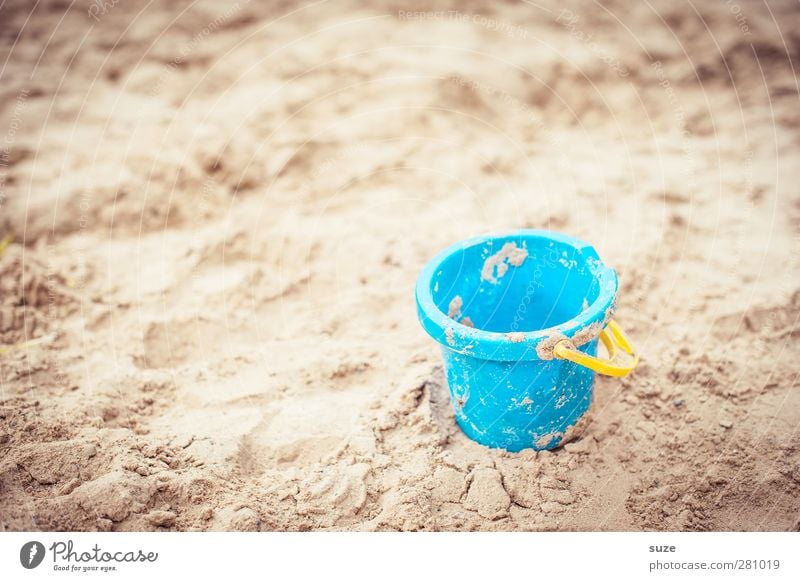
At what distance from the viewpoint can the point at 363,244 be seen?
2.80 meters

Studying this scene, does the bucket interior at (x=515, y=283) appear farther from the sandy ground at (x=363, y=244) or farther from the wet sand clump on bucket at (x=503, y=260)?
the sandy ground at (x=363, y=244)

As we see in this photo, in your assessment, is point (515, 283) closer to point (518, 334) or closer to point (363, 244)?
point (518, 334)

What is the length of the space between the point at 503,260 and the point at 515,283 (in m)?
0.09

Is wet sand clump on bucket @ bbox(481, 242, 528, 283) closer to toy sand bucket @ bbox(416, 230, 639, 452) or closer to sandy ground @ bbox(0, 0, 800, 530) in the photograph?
toy sand bucket @ bbox(416, 230, 639, 452)

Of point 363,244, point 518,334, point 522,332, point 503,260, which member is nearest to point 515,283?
point 503,260

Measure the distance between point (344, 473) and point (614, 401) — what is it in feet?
3.00

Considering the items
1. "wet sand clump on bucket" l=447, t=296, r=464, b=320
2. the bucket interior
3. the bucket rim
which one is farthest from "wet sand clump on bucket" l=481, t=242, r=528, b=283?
the bucket rim

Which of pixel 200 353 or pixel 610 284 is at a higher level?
pixel 610 284

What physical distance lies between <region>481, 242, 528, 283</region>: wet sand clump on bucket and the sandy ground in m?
0.39

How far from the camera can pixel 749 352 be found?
7.22ft

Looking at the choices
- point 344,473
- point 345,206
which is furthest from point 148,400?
point 345,206

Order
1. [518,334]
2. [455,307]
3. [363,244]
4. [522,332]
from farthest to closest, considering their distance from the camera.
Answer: [363,244], [455,307], [522,332], [518,334]

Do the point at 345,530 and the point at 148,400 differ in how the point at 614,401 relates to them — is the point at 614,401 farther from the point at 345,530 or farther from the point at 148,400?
the point at 148,400

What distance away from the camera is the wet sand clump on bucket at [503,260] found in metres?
1.99
